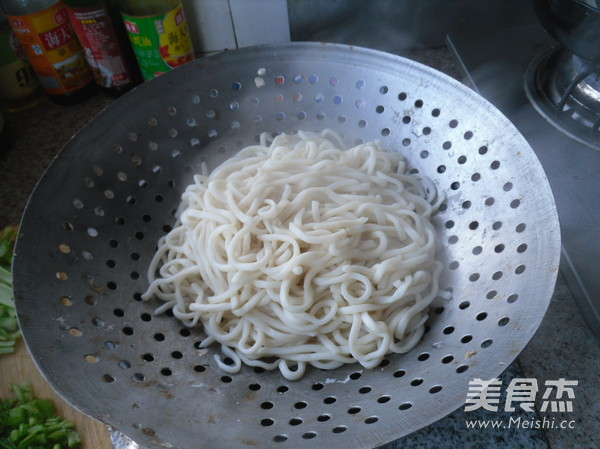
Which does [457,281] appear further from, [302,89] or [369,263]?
[302,89]

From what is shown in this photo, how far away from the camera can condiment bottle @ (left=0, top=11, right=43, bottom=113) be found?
1.70 meters

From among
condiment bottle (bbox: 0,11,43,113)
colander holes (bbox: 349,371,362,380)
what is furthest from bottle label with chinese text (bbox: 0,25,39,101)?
colander holes (bbox: 349,371,362,380)

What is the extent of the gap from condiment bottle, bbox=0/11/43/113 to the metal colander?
0.74 m

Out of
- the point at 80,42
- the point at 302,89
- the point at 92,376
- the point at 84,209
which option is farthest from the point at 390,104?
the point at 80,42

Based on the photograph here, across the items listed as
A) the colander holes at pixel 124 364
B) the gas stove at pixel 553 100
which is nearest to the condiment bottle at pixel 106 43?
the colander holes at pixel 124 364

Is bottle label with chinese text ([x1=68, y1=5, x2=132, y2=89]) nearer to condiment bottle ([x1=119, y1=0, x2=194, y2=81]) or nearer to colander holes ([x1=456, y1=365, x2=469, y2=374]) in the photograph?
condiment bottle ([x1=119, y1=0, x2=194, y2=81])

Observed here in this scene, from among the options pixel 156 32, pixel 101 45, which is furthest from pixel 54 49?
pixel 156 32

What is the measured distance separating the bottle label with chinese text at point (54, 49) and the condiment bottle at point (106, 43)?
2.3 inches

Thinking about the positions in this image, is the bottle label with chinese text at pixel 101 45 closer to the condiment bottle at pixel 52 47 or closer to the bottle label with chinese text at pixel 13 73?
the condiment bottle at pixel 52 47

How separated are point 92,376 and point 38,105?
1.39 meters

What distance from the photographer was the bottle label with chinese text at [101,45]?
5.24 feet

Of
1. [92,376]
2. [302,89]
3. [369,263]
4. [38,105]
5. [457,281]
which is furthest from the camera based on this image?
[38,105]

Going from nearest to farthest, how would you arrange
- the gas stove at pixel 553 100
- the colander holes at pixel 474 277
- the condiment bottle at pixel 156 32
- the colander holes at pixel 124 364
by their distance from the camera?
the colander holes at pixel 124 364 → the colander holes at pixel 474 277 → the gas stove at pixel 553 100 → the condiment bottle at pixel 156 32

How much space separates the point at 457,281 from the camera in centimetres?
118
